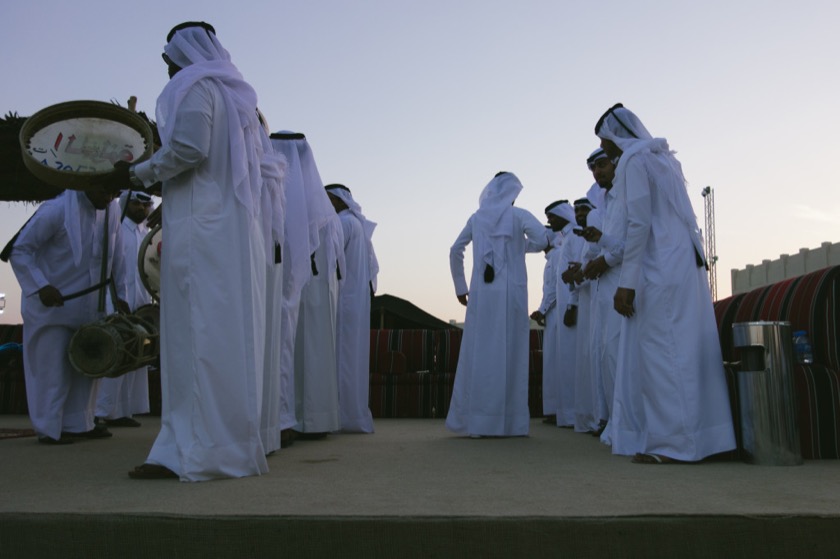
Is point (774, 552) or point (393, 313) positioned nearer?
point (774, 552)

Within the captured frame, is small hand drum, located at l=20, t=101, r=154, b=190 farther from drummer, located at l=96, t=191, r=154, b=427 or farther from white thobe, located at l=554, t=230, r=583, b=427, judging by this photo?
white thobe, located at l=554, t=230, r=583, b=427

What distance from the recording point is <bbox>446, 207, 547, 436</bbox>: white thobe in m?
6.19

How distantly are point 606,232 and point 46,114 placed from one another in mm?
3540

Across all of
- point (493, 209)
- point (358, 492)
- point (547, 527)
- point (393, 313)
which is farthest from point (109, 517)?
point (393, 313)

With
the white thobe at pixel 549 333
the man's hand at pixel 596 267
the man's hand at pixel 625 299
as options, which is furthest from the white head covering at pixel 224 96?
the white thobe at pixel 549 333

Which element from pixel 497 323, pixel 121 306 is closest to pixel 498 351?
pixel 497 323

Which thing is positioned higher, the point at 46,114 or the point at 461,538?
the point at 46,114

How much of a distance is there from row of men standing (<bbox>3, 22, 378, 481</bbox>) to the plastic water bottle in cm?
296

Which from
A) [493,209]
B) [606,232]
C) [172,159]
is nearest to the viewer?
[172,159]

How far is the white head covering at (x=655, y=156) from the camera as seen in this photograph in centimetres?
445

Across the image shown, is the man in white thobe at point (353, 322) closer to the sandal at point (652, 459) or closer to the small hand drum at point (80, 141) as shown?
the small hand drum at point (80, 141)

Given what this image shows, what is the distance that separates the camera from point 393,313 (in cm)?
1742

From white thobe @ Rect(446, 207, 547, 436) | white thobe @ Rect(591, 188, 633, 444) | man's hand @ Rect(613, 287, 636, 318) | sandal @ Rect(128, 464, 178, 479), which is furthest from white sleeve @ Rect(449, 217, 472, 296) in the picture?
sandal @ Rect(128, 464, 178, 479)

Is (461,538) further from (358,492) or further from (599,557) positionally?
(358,492)
